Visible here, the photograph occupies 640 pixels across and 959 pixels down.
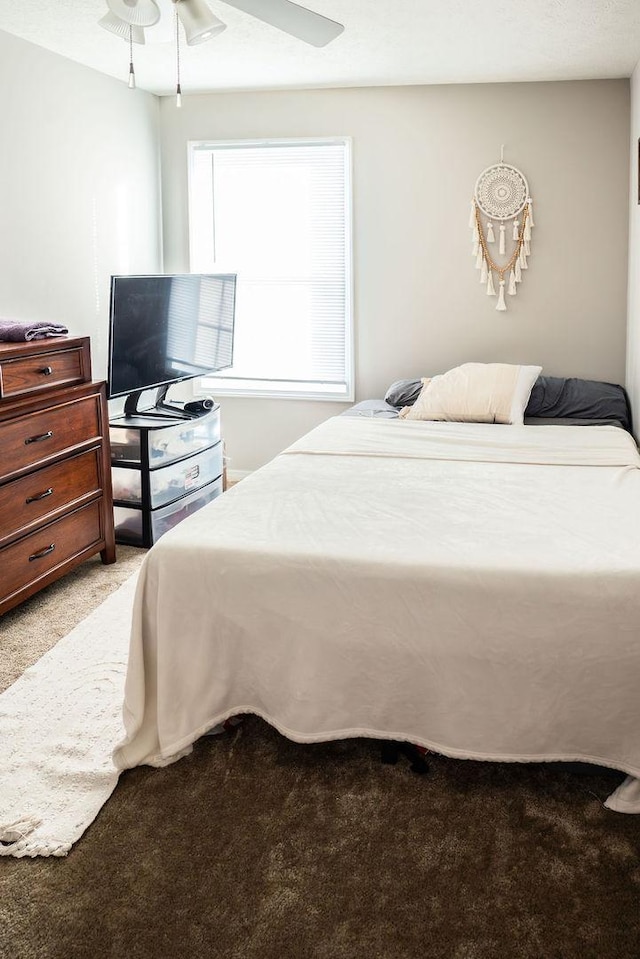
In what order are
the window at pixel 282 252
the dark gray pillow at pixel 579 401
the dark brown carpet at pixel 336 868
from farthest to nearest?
1. the window at pixel 282 252
2. the dark gray pillow at pixel 579 401
3. the dark brown carpet at pixel 336 868

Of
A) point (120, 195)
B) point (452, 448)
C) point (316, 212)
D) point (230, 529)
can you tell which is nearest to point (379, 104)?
point (316, 212)

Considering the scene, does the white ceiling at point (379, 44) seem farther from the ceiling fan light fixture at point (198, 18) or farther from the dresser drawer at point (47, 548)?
the dresser drawer at point (47, 548)

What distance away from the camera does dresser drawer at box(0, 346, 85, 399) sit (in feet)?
10.0

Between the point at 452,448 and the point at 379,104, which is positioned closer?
the point at 452,448

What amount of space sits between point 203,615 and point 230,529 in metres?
0.27

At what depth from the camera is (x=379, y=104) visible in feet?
15.5

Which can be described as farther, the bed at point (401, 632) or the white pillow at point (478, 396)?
the white pillow at point (478, 396)

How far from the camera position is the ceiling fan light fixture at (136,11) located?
2537mm

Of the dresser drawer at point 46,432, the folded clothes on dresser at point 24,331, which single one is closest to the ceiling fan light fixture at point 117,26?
the folded clothes on dresser at point 24,331

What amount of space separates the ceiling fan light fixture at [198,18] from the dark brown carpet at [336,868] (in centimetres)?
216

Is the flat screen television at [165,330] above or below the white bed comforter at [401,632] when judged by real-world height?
above

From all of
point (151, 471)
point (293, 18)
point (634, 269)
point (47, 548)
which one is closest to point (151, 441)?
point (151, 471)

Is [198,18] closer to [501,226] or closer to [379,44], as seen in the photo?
[379,44]

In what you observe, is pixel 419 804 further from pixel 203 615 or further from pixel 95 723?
pixel 95 723
